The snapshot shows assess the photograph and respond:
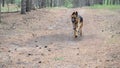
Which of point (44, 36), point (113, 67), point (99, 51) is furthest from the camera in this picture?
point (44, 36)

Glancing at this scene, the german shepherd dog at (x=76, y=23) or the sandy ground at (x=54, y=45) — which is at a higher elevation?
the german shepherd dog at (x=76, y=23)

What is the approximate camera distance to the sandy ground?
9992mm

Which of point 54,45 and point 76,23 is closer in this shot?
point 54,45

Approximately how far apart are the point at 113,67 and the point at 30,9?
16394 mm

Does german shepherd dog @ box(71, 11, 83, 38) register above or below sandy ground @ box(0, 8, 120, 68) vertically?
above

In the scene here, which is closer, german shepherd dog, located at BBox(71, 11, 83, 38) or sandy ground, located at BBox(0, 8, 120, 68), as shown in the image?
sandy ground, located at BBox(0, 8, 120, 68)

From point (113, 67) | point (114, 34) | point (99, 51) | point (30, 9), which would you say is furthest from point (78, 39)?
point (30, 9)

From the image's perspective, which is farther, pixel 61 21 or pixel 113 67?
pixel 61 21

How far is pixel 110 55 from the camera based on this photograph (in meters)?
10.8

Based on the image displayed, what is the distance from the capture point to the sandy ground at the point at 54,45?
32.8 feet

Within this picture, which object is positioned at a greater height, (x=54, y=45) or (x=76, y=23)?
(x=76, y=23)

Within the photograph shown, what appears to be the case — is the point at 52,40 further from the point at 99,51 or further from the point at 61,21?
the point at 61,21

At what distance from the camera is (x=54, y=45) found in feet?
43.2

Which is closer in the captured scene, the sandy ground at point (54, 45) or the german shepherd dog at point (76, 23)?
the sandy ground at point (54, 45)
